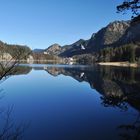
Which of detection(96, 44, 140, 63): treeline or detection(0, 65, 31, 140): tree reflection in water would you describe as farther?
detection(96, 44, 140, 63): treeline

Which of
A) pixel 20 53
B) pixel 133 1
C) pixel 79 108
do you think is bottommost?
pixel 79 108

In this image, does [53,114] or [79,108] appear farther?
[79,108]

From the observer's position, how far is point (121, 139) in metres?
16.1

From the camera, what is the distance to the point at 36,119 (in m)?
21.4

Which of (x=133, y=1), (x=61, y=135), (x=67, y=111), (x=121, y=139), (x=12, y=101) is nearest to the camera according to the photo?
(x=133, y=1)

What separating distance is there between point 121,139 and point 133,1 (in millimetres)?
7648

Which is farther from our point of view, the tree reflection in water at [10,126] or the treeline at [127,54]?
the treeline at [127,54]

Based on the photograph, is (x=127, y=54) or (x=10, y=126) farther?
(x=127, y=54)

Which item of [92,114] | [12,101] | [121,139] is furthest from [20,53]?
[12,101]

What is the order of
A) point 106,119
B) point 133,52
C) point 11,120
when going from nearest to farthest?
point 11,120
point 106,119
point 133,52

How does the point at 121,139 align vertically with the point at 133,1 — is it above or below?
below

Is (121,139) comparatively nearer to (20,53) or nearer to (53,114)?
(53,114)

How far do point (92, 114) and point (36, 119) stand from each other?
5128mm

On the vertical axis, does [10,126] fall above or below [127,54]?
above
